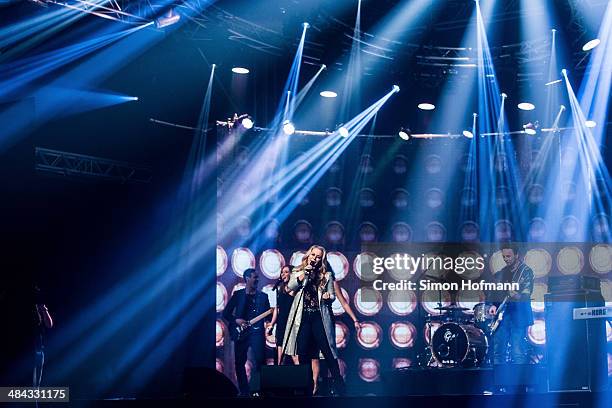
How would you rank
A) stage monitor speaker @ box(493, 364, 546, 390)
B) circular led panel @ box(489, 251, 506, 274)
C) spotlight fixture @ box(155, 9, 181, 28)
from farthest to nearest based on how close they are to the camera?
circular led panel @ box(489, 251, 506, 274)
stage monitor speaker @ box(493, 364, 546, 390)
spotlight fixture @ box(155, 9, 181, 28)

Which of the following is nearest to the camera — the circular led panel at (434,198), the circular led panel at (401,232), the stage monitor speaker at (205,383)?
the stage monitor speaker at (205,383)

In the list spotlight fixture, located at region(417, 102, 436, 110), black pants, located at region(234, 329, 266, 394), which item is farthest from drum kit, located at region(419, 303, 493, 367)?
spotlight fixture, located at region(417, 102, 436, 110)

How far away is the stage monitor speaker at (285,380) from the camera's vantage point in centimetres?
576

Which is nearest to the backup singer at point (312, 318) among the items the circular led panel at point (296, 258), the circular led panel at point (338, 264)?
the circular led panel at point (296, 258)

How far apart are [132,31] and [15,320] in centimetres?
337

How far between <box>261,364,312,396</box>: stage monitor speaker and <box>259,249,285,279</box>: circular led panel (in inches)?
258

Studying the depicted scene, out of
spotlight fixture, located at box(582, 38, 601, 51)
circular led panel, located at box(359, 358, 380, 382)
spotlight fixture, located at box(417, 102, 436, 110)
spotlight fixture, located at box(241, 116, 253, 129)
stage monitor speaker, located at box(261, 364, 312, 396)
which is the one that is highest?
spotlight fixture, located at box(582, 38, 601, 51)

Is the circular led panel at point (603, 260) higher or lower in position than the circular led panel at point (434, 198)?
lower

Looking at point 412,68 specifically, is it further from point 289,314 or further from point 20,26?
point 20,26

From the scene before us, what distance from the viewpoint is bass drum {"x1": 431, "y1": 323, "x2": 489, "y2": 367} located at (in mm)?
10664

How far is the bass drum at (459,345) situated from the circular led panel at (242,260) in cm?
316

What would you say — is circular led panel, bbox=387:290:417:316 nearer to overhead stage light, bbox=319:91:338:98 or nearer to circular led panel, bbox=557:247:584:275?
circular led panel, bbox=557:247:584:275

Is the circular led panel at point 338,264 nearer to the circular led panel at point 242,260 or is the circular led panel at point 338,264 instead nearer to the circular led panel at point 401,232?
the circular led panel at point 401,232

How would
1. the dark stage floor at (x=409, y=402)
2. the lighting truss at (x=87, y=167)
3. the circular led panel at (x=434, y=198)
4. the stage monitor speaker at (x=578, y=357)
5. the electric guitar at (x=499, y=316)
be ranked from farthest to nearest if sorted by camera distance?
the circular led panel at (x=434, y=198)
the electric guitar at (x=499, y=316)
the lighting truss at (x=87, y=167)
the stage monitor speaker at (x=578, y=357)
the dark stage floor at (x=409, y=402)
